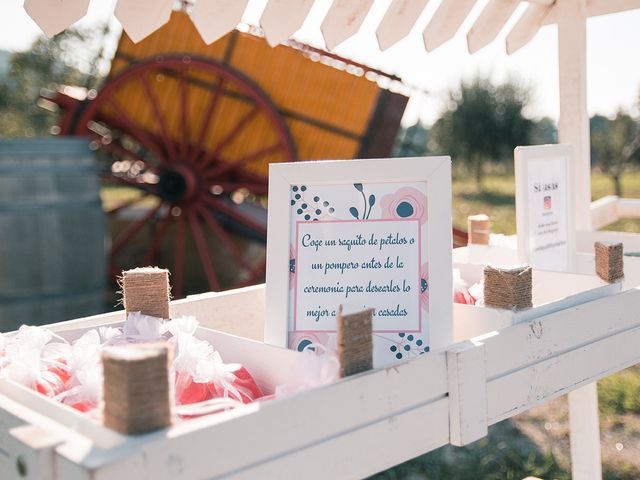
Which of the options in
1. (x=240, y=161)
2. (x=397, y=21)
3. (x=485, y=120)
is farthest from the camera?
(x=485, y=120)

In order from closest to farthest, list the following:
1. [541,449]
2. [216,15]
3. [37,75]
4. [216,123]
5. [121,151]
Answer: [216,15]
[541,449]
[216,123]
[121,151]
[37,75]

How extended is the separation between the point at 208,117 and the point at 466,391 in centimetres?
409

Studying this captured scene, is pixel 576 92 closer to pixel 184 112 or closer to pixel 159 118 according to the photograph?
pixel 184 112

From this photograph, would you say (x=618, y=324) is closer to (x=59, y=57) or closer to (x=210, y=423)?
(x=210, y=423)

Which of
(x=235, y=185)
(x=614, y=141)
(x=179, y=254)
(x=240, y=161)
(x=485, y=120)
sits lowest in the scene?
(x=179, y=254)

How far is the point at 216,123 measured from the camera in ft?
15.8

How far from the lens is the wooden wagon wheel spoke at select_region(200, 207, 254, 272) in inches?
186

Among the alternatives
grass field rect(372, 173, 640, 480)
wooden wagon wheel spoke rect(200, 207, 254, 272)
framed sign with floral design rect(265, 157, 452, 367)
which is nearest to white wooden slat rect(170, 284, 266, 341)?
framed sign with floral design rect(265, 157, 452, 367)

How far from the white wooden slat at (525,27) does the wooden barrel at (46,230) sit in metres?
2.31

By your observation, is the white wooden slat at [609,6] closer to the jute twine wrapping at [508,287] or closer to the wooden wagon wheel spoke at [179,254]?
the jute twine wrapping at [508,287]

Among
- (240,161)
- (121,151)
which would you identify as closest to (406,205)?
(240,161)

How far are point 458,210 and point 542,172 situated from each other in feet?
43.1

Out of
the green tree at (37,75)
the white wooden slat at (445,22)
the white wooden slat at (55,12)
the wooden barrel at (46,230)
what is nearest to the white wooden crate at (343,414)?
the white wooden slat at (55,12)

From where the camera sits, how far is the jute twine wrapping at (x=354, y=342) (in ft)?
2.46
